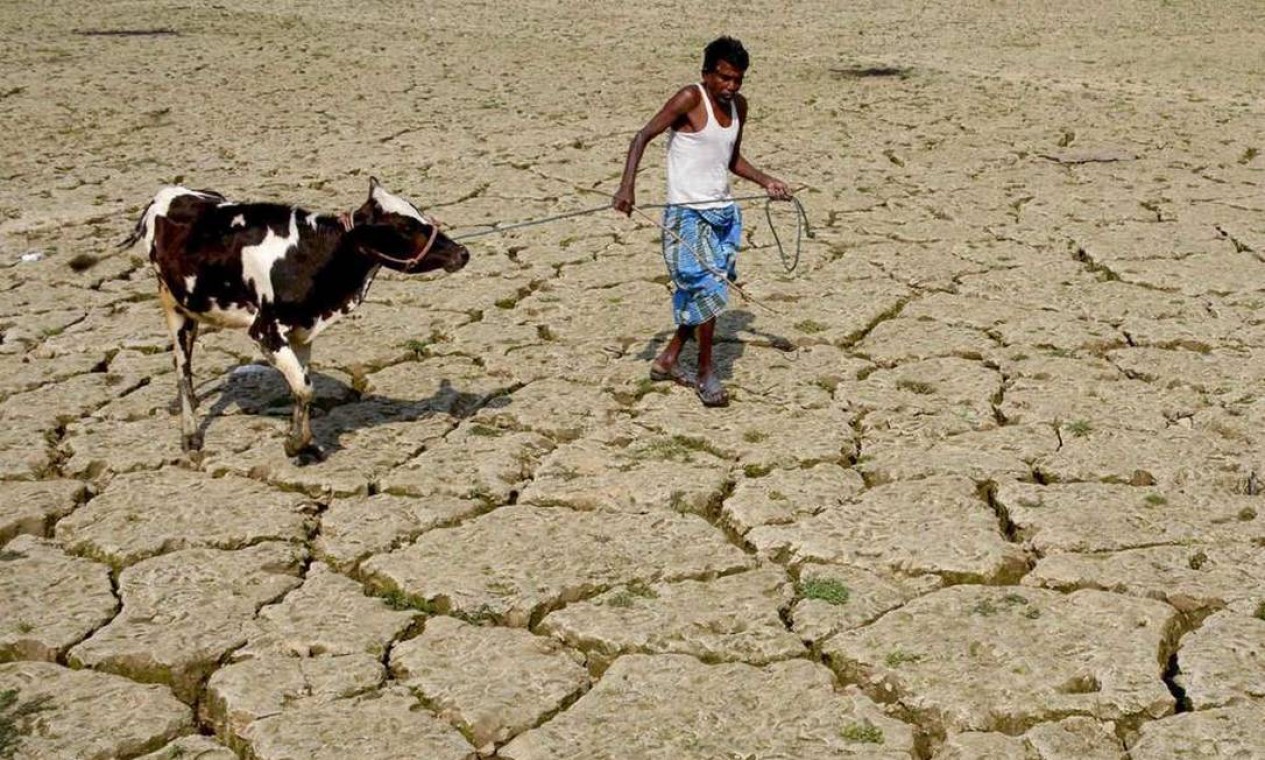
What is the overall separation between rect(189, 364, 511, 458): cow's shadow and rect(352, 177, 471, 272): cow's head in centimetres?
78

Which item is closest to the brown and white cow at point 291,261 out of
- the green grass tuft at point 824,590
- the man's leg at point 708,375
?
the man's leg at point 708,375

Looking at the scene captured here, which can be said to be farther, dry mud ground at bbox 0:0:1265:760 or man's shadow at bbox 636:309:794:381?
man's shadow at bbox 636:309:794:381

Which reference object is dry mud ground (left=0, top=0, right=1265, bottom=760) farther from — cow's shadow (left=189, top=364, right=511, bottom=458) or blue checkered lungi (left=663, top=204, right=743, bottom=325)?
blue checkered lungi (left=663, top=204, right=743, bottom=325)

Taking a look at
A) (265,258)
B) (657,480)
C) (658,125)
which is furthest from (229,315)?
(658,125)

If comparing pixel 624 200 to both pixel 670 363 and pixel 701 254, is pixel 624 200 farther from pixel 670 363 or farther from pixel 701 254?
pixel 670 363

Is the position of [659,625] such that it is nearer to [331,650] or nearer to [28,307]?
[331,650]

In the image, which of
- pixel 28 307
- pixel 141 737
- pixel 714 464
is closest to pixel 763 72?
pixel 28 307

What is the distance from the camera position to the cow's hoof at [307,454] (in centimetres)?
488

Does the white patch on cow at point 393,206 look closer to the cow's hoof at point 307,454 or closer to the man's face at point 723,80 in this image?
the cow's hoof at point 307,454

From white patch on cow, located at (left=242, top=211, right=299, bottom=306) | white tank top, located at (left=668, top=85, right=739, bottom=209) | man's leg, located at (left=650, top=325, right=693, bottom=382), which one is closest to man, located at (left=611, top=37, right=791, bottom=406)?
white tank top, located at (left=668, top=85, right=739, bottom=209)

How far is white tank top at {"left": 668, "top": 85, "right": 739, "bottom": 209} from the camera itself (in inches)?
208

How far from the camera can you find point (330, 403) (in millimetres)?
5531

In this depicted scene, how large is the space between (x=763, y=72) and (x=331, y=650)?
1008 centimetres

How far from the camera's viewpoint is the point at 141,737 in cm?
341
